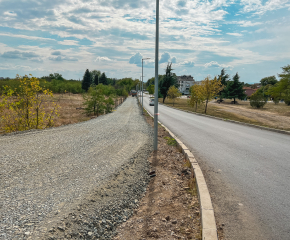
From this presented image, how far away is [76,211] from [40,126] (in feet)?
33.7

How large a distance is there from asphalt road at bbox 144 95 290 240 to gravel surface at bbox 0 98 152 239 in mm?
1781

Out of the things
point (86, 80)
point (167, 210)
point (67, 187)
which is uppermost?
point (86, 80)

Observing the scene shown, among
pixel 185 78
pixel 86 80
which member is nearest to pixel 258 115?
pixel 86 80

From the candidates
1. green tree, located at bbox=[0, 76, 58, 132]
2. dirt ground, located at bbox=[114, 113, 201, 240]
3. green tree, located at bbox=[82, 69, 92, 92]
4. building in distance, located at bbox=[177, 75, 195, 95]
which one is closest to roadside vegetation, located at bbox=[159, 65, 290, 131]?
dirt ground, located at bbox=[114, 113, 201, 240]

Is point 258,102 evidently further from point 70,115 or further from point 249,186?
point 249,186

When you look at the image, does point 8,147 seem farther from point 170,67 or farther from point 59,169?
point 170,67

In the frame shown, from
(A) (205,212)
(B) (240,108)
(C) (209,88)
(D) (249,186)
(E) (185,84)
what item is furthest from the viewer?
(E) (185,84)

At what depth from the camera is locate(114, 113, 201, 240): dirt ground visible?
3.47 meters

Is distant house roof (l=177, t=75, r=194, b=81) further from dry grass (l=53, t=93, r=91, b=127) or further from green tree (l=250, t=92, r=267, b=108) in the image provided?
dry grass (l=53, t=93, r=91, b=127)

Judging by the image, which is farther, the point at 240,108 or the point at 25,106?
the point at 240,108

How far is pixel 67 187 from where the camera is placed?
482 centimetres

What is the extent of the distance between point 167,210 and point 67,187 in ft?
7.24

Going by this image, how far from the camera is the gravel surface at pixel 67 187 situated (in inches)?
135

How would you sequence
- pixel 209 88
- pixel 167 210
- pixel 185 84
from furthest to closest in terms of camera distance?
pixel 185 84
pixel 209 88
pixel 167 210
